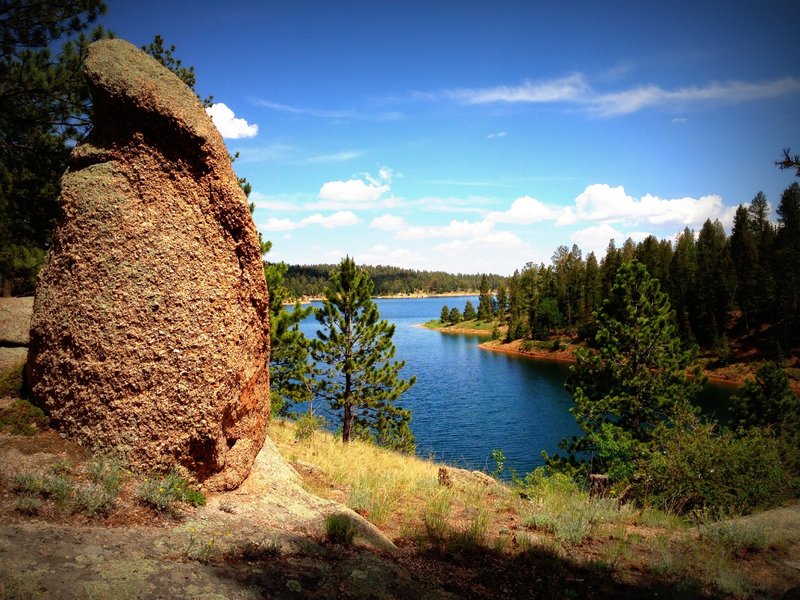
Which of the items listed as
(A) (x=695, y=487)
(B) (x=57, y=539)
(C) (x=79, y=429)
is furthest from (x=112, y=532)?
(A) (x=695, y=487)

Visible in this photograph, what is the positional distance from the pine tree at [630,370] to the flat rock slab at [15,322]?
1795 centimetres

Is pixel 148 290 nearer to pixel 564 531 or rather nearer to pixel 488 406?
pixel 564 531

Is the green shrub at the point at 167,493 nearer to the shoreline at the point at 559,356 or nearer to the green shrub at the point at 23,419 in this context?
the green shrub at the point at 23,419

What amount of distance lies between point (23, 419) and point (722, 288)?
72.8 meters

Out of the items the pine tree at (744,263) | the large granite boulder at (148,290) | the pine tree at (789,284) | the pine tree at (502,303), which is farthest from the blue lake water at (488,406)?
the pine tree at (502,303)

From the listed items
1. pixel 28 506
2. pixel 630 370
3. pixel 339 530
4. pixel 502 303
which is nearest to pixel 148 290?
pixel 28 506

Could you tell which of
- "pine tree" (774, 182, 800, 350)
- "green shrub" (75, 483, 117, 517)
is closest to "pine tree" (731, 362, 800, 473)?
"green shrub" (75, 483, 117, 517)

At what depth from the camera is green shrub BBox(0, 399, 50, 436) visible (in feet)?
16.8

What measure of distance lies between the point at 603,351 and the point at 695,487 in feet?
31.7

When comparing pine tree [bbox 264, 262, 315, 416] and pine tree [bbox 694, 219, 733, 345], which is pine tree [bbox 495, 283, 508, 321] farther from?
pine tree [bbox 264, 262, 315, 416]

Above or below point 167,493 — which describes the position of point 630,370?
below

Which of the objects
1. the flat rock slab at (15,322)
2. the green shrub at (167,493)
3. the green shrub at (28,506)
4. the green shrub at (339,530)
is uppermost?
the flat rock slab at (15,322)

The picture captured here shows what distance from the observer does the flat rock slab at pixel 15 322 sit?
6.96m

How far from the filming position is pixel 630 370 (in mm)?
19656
